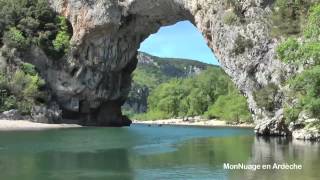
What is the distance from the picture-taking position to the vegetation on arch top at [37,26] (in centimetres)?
8200

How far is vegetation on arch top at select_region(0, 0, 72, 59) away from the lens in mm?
82000

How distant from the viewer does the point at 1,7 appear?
277 feet

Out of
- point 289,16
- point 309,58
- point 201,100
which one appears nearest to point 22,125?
point 289,16

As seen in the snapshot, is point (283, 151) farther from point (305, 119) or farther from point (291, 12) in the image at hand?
point (291, 12)

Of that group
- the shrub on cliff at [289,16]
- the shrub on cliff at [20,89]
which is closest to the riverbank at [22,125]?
the shrub on cliff at [20,89]

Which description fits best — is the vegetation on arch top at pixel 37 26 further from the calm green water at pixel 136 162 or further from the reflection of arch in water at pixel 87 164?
the reflection of arch in water at pixel 87 164

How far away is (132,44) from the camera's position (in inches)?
3290

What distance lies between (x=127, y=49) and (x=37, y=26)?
14.6m

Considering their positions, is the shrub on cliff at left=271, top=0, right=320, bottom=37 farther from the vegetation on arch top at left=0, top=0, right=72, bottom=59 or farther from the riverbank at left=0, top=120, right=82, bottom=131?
the vegetation on arch top at left=0, top=0, right=72, bottom=59

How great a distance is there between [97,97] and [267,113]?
128ft

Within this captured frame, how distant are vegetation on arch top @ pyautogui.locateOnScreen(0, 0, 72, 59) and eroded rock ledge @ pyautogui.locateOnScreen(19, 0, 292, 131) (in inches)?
59.7

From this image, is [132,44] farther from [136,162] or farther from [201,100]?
[136,162]

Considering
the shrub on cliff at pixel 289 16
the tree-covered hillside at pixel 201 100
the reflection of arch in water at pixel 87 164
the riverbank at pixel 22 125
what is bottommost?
the reflection of arch in water at pixel 87 164

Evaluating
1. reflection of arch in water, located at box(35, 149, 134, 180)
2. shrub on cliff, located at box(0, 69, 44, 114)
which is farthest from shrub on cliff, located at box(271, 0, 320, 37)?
shrub on cliff, located at box(0, 69, 44, 114)
